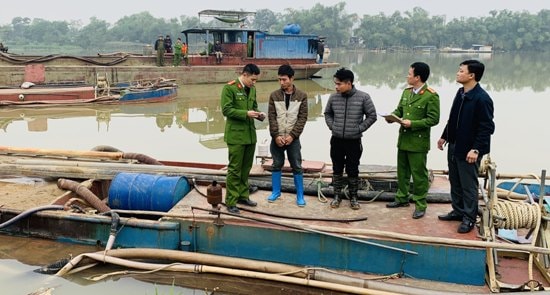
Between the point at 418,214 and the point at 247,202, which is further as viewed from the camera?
the point at 247,202

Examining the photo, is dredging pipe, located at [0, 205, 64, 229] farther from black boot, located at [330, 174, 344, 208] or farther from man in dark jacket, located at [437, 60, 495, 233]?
man in dark jacket, located at [437, 60, 495, 233]

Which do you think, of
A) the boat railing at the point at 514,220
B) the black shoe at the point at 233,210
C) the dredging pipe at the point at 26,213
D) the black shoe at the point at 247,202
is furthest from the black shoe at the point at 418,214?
the dredging pipe at the point at 26,213

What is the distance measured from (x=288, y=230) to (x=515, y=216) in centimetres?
209

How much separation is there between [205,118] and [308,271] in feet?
41.6

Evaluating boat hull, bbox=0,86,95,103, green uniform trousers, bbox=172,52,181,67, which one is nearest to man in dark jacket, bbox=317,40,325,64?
green uniform trousers, bbox=172,52,181,67

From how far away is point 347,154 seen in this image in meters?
5.11

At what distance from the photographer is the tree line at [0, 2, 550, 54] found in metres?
92.1

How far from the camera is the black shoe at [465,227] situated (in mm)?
4488

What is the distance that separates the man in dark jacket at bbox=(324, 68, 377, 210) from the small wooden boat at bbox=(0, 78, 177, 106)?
13.9 m

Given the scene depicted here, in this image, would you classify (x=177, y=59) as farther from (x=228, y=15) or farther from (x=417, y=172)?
(x=417, y=172)

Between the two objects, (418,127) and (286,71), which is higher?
(286,71)

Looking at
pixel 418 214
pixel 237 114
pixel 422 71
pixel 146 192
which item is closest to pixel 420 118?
pixel 422 71

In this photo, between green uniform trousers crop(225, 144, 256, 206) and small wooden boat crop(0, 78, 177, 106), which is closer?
green uniform trousers crop(225, 144, 256, 206)

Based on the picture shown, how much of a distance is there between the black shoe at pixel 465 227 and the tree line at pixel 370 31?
86.5 meters
